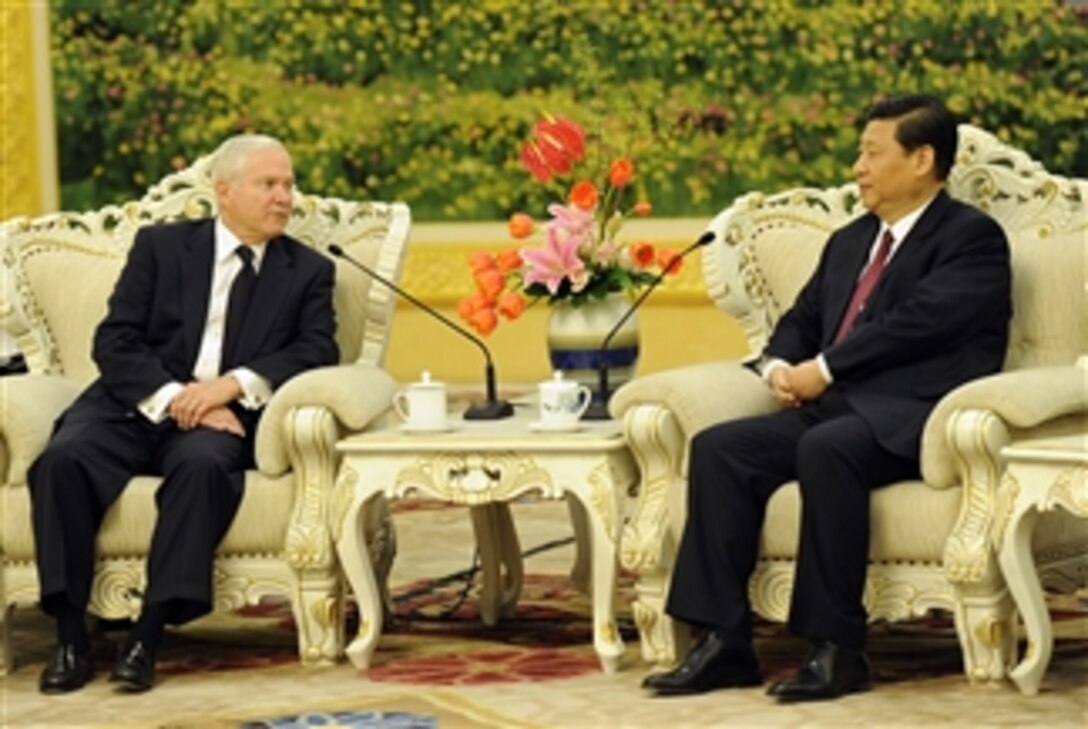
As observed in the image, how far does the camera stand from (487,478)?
15.8 ft

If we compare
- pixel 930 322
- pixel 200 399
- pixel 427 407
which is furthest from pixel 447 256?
pixel 930 322

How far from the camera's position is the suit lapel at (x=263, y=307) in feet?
17.3

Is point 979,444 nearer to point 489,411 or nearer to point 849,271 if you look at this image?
point 849,271

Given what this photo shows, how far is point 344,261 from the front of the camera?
5.56 m

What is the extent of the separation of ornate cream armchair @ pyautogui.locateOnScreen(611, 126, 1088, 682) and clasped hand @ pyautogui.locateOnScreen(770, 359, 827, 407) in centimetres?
10

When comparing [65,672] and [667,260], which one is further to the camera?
[667,260]

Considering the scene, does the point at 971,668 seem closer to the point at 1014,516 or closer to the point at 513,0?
the point at 1014,516

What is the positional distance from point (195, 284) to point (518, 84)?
542 cm

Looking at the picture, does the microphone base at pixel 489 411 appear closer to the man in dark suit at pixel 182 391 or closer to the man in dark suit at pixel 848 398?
the man in dark suit at pixel 182 391

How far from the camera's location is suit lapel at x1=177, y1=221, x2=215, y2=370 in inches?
209

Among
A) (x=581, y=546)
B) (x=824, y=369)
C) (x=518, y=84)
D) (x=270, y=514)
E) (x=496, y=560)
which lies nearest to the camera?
(x=824, y=369)

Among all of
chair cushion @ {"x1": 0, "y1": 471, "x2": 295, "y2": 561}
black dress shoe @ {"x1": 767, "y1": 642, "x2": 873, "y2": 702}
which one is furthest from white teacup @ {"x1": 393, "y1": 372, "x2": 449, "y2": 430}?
black dress shoe @ {"x1": 767, "y1": 642, "x2": 873, "y2": 702}

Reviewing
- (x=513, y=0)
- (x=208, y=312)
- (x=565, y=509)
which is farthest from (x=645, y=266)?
(x=513, y=0)

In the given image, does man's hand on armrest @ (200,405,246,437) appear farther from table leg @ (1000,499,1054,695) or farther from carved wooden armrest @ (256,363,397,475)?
table leg @ (1000,499,1054,695)
